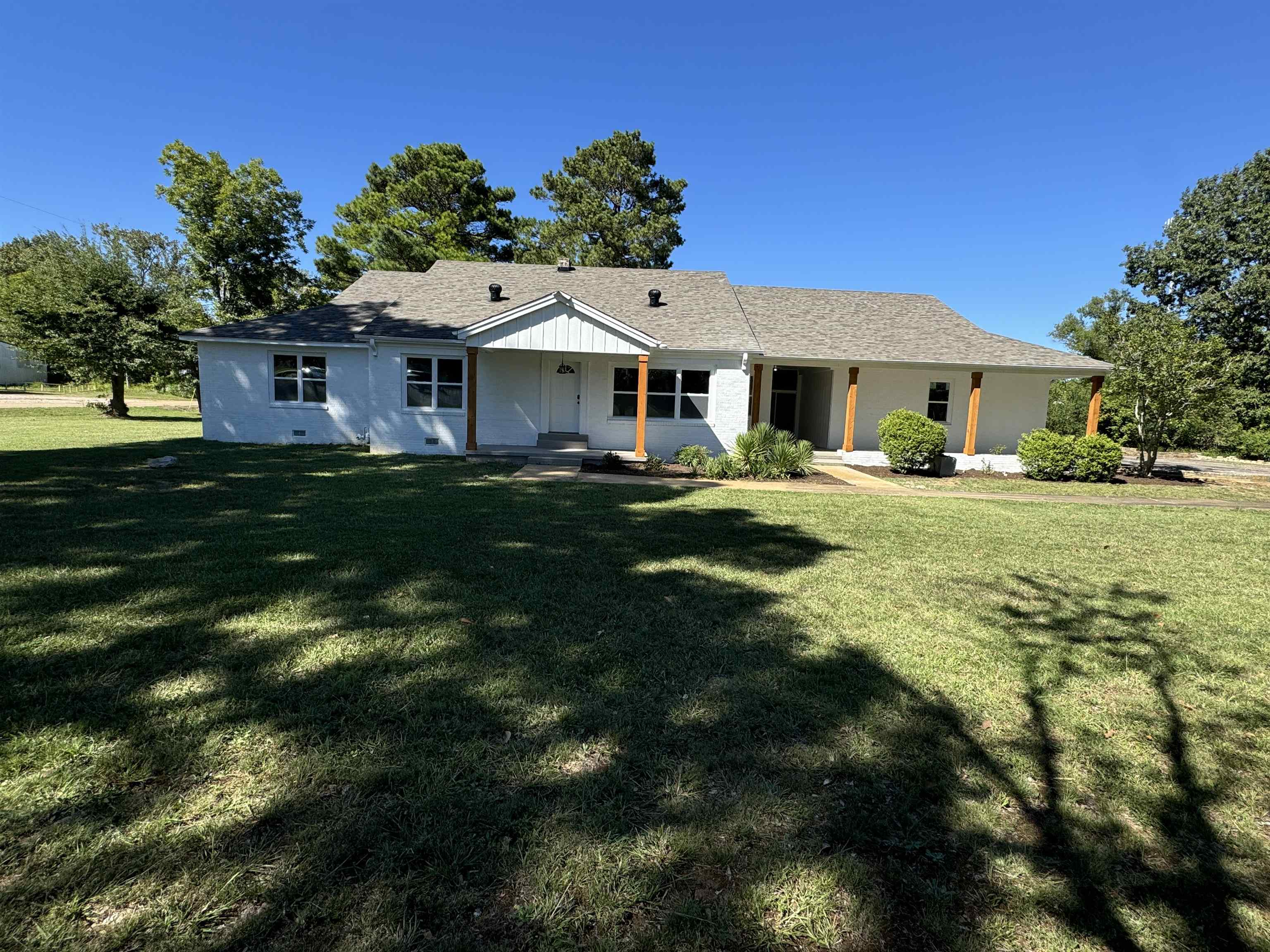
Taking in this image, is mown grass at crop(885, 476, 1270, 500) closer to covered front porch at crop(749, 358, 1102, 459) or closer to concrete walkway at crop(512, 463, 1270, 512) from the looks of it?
concrete walkway at crop(512, 463, 1270, 512)

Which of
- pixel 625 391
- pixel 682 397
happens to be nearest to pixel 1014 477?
pixel 682 397

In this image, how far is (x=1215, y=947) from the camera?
6.45 feet

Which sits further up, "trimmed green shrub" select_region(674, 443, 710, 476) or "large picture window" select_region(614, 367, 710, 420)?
"large picture window" select_region(614, 367, 710, 420)

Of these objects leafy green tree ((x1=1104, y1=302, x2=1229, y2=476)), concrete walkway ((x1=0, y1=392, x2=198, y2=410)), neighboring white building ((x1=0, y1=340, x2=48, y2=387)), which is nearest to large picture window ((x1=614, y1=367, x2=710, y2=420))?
leafy green tree ((x1=1104, y1=302, x2=1229, y2=476))

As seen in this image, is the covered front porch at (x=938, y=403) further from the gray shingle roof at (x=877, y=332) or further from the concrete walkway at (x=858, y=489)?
the concrete walkway at (x=858, y=489)

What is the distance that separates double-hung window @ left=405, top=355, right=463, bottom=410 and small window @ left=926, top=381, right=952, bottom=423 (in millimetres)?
13054

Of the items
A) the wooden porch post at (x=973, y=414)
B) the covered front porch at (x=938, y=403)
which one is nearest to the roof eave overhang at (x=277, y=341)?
the covered front porch at (x=938, y=403)

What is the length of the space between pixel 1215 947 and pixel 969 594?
11.5 ft

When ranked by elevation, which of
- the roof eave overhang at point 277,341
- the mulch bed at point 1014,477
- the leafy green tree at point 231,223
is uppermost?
the leafy green tree at point 231,223

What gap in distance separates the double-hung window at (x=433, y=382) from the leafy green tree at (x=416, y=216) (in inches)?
562

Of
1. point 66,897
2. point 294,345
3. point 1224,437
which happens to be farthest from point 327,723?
point 1224,437

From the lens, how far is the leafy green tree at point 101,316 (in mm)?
19422

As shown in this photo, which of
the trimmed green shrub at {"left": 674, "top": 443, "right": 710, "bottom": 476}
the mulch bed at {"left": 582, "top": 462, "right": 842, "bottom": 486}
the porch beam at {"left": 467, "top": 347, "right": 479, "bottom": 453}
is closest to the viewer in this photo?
the mulch bed at {"left": 582, "top": 462, "right": 842, "bottom": 486}

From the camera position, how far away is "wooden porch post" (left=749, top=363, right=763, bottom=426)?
16781 millimetres
